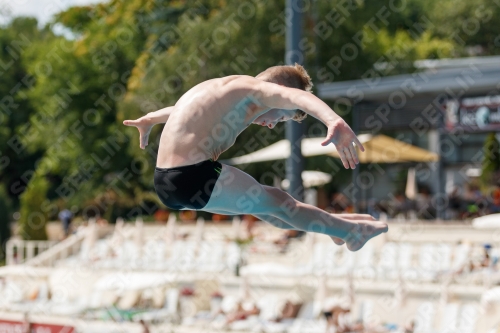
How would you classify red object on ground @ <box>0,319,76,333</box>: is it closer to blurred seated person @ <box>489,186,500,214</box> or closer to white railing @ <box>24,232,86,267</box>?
white railing @ <box>24,232,86,267</box>

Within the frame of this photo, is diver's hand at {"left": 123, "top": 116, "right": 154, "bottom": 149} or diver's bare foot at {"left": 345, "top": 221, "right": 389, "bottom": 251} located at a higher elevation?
diver's hand at {"left": 123, "top": 116, "right": 154, "bottom": 149}

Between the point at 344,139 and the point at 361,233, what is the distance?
1329 mm

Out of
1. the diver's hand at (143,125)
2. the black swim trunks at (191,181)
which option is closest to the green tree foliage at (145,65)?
the diver's hand at (143,125)

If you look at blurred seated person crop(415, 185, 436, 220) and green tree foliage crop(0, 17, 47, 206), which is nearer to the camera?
blurred seated person crop(415, 185, 436, 220)

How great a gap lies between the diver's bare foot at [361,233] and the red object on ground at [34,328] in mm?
10346

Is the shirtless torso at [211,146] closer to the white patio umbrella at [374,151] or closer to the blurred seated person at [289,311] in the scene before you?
the blurred seated person at [289,311]

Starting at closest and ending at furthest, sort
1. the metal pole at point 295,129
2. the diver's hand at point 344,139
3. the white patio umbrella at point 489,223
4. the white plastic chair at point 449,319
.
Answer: the diver's hand at point 344,139 → the white plastic chair at point 449,319 → the metal pole at point 295,129 → the white patio umbrella at point 489,223

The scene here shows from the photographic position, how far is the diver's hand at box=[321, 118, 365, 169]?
3834 mm

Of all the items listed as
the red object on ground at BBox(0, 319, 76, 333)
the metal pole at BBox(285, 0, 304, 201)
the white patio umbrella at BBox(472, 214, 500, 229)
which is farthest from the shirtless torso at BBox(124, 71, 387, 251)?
the white patio umbrella at BBox(472, 214, 500, 229)

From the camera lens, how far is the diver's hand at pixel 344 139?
151 inches

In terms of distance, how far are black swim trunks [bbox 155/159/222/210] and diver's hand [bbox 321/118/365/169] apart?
89 cm

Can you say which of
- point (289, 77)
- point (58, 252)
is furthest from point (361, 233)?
point (58, 252)

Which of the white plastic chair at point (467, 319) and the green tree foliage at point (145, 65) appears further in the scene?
the green tree foliage at point (145, 65)

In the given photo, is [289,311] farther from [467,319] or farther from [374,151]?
[374,151]
